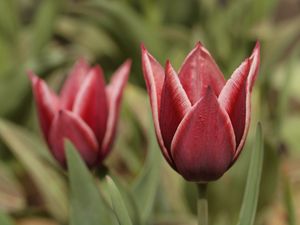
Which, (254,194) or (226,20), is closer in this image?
(254,194)

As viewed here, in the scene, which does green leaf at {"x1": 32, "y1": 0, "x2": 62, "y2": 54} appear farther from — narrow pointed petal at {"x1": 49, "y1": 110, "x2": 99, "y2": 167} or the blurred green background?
narrow pointed petal at {"x1": 49, "y1": 110, "x2": 99, "y2": 167}

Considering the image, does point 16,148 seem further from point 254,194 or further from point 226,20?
point 226,20

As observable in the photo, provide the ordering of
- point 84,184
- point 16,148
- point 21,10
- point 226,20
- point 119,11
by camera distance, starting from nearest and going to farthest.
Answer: point 84,184
point 16,148
point 119,11
point 226,20
point 21,10

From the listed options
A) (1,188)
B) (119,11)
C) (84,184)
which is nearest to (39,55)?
(119,11)

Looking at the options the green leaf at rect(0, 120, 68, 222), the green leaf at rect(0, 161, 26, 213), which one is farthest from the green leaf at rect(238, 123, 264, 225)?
the green leaf at rect(0, 161, 26, 213)

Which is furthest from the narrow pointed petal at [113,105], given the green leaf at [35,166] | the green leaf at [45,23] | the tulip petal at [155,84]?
the green leaf at [45,23]

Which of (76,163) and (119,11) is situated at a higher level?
(119,11)
